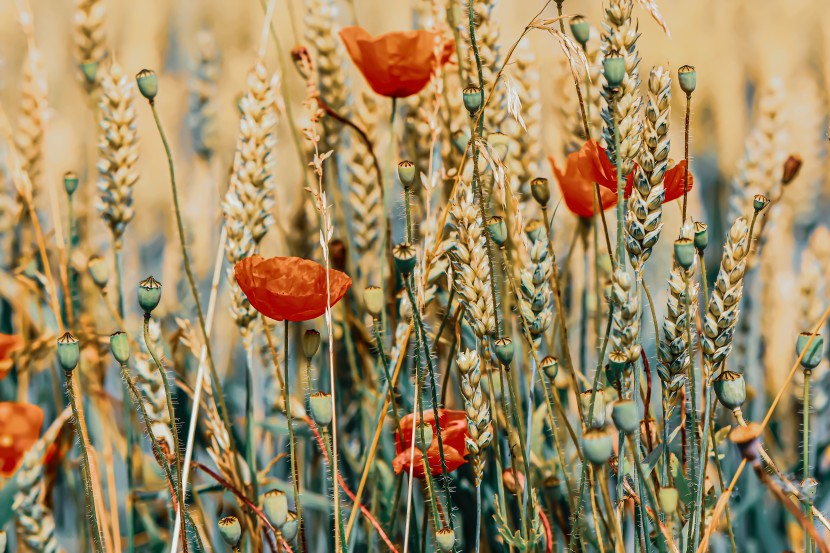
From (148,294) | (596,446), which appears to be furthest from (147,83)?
(596,446)

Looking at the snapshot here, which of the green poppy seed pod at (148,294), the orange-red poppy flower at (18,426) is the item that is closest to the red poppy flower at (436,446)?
the green poppy seed pod at (148,294)

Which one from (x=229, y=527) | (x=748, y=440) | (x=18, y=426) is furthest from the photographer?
(x=18, y=426)

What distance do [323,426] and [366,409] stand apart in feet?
0.82

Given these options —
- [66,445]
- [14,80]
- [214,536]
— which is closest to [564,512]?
[214,536]

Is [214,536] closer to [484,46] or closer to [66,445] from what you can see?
[66,445]

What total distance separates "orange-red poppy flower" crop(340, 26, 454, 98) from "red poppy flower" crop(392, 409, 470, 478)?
243 millimetres

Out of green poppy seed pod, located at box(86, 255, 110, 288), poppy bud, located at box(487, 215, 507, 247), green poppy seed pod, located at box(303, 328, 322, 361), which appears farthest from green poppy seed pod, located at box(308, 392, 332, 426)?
green poppy seed pod, located at box(86, 255, 110, 288)

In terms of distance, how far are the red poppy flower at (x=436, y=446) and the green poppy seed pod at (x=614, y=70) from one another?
0.73 feet

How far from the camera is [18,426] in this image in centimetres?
69

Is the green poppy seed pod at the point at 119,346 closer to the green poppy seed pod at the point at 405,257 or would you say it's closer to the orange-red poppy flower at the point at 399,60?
the green poppy seed pod at the point at 405,257

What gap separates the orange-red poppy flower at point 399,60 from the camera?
0.65 m

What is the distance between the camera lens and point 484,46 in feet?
2.27

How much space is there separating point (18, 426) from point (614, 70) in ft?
1.72

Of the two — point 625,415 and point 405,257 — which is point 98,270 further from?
point 625,415
